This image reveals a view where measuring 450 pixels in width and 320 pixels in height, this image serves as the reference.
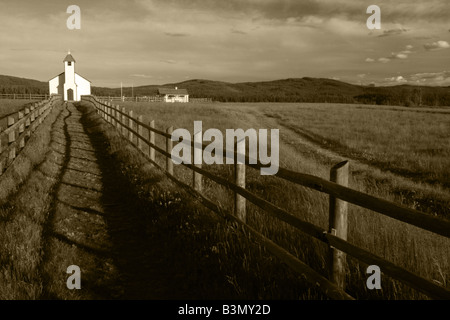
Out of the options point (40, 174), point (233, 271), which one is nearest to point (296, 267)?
point (233, 271)

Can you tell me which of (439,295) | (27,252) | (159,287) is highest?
(439,295)

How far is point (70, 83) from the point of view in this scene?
76062mm

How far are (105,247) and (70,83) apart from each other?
7648 cm

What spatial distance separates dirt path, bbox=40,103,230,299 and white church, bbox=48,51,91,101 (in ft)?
233

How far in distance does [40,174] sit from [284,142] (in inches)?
527

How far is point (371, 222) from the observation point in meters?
5.62

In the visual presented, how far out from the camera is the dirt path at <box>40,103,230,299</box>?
456 cm

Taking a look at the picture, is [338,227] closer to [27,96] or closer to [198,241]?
[198,241]

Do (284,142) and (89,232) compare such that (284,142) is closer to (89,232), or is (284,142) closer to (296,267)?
(89,232)

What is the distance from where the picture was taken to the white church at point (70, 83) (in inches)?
2992

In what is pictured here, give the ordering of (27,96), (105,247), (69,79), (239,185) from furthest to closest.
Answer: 1. (27,96)
2. (69,79)
3. (105,247)
4. (239,185)

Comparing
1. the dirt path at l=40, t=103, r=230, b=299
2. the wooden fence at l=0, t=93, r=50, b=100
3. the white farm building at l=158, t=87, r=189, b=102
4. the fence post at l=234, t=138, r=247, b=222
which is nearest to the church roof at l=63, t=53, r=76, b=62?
the wooden fence at l=0, t=93, r=50, b=100

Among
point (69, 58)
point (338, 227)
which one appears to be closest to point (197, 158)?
point (338, 227)

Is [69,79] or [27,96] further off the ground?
[69,79]
